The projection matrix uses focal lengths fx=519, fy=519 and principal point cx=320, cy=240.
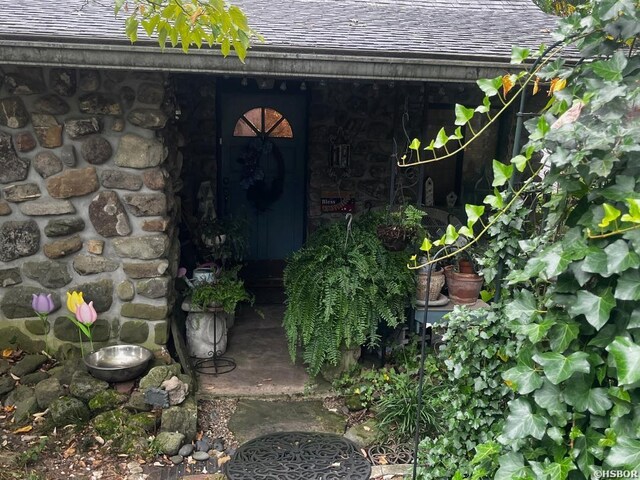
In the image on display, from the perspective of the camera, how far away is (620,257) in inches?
47.8

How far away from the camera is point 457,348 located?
223 cm

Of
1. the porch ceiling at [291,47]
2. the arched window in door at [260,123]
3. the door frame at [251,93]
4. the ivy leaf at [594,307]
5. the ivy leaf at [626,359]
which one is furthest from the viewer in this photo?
the arched window in door at [260,123]

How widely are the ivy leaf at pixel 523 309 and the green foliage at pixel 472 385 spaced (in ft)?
1.49

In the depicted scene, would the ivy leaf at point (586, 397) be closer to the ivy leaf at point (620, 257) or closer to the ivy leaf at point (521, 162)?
the ivy leaf at point (620, 257)

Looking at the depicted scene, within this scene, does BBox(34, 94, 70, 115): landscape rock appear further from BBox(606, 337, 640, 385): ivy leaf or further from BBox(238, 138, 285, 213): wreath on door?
→ BBox(606, 337, 640, 385): ivy leaf

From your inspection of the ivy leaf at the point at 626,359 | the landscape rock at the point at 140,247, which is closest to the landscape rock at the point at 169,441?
the landscape rock at the point at 140,247

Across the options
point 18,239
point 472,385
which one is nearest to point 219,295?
point 18,239

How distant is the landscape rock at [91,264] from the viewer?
348 centimetres

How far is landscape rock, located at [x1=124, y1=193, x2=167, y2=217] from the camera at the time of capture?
345 centimetres

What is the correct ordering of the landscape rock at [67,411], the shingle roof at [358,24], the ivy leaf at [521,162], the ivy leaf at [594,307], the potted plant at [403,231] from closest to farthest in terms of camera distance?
the ivy leaf at [594,307]
the ivy leaf at [521,162]
the landscape rock at [67,411]
the shingle roof at [358,24]
the potted plant at [403,231]

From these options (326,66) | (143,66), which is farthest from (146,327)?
(326,66)

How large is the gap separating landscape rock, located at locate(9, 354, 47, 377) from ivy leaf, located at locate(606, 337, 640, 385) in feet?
11.3

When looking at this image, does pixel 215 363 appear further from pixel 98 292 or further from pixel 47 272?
pixel 47 272

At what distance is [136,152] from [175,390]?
60.7 inches
